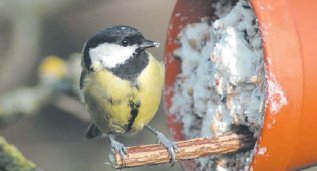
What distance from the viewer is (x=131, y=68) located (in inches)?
96.9

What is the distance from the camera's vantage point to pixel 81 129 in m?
4.46

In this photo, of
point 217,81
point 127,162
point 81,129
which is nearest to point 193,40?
point 217,81

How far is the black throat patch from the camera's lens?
2.45 m

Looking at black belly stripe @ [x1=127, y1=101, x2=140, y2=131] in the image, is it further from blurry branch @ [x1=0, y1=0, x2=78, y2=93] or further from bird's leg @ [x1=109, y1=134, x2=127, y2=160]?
blurry branch @ [x1=0, y1=0, x2=78, y2=93]

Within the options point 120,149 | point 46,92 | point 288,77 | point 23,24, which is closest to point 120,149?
point 120,149

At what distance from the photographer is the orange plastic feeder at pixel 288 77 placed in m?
1.99

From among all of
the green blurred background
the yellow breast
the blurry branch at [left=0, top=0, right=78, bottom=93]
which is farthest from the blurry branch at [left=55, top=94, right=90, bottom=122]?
the yellow breast

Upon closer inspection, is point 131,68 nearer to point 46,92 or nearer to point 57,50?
point 46,92

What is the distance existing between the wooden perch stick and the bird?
0.79 feet

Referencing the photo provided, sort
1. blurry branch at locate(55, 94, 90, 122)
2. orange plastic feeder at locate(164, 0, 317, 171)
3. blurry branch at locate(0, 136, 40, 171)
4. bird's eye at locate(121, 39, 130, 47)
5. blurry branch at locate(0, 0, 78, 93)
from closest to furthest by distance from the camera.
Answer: orange plastic feeder at locate(164, 0, 317, 171) < blurry branch at locate(0, 136, 40, 171) < bird's eye at locate(121, 39, 130, 47) < blurry branch at locate(55, 94, 90, 122) < blurry branch at locate(0, 0, 78, 93)

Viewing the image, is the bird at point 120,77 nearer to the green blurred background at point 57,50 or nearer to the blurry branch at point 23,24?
the green blurred background at point 57,50

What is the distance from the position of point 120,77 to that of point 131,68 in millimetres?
46

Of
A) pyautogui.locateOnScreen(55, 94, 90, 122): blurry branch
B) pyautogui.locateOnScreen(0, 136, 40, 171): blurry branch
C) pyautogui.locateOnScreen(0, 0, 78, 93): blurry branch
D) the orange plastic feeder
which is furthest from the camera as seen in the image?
pyautogui.locateOnScreen(0, 0, 78, 93): blurry branch

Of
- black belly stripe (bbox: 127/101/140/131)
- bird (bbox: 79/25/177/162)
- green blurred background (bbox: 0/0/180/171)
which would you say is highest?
bird (bbox: 79/25/177/162)
